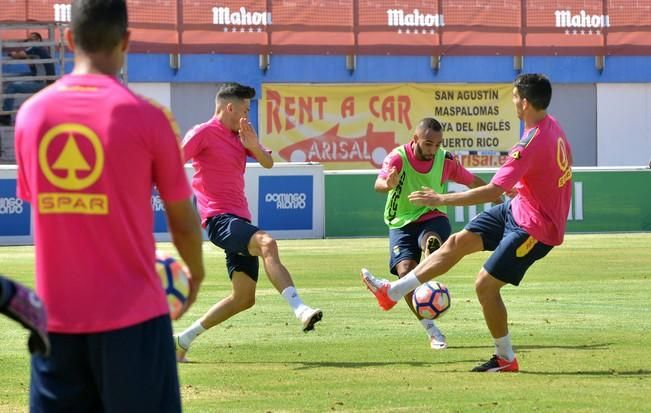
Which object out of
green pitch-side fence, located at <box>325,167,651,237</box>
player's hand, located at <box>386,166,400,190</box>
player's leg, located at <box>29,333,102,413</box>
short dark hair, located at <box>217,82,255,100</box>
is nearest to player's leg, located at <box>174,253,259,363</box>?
short dark hair, located at <box>217,82,255,100</box>

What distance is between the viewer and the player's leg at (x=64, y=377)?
4832 millimetres

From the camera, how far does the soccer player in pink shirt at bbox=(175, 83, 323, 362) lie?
11594mm

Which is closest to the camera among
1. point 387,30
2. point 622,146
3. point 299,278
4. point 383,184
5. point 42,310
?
point 42,310

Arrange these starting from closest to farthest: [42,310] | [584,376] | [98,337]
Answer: [42,310] < [98,337] < [584,376]

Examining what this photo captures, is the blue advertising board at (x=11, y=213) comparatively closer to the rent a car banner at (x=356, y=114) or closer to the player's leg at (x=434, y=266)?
the rent a car banner at (x=356, y=114)

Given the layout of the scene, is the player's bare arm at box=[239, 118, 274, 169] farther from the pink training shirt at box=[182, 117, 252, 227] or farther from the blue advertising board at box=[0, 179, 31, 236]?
the blue advertising board at box=[0, 179, 31, 236]

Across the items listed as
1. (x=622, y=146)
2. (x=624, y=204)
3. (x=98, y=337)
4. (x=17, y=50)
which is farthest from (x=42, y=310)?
(x=622, y=146)

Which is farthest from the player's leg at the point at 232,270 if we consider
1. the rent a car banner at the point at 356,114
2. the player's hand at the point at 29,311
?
the rent a car banner at the point at 356,114

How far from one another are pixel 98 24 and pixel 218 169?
6.90 meters

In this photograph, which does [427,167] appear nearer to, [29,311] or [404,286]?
[404,286]

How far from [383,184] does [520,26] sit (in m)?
33.6

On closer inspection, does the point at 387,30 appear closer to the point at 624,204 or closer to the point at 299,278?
the point at 624,204

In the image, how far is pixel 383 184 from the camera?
1277 centimetres

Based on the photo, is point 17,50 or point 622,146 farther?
point 622,146
